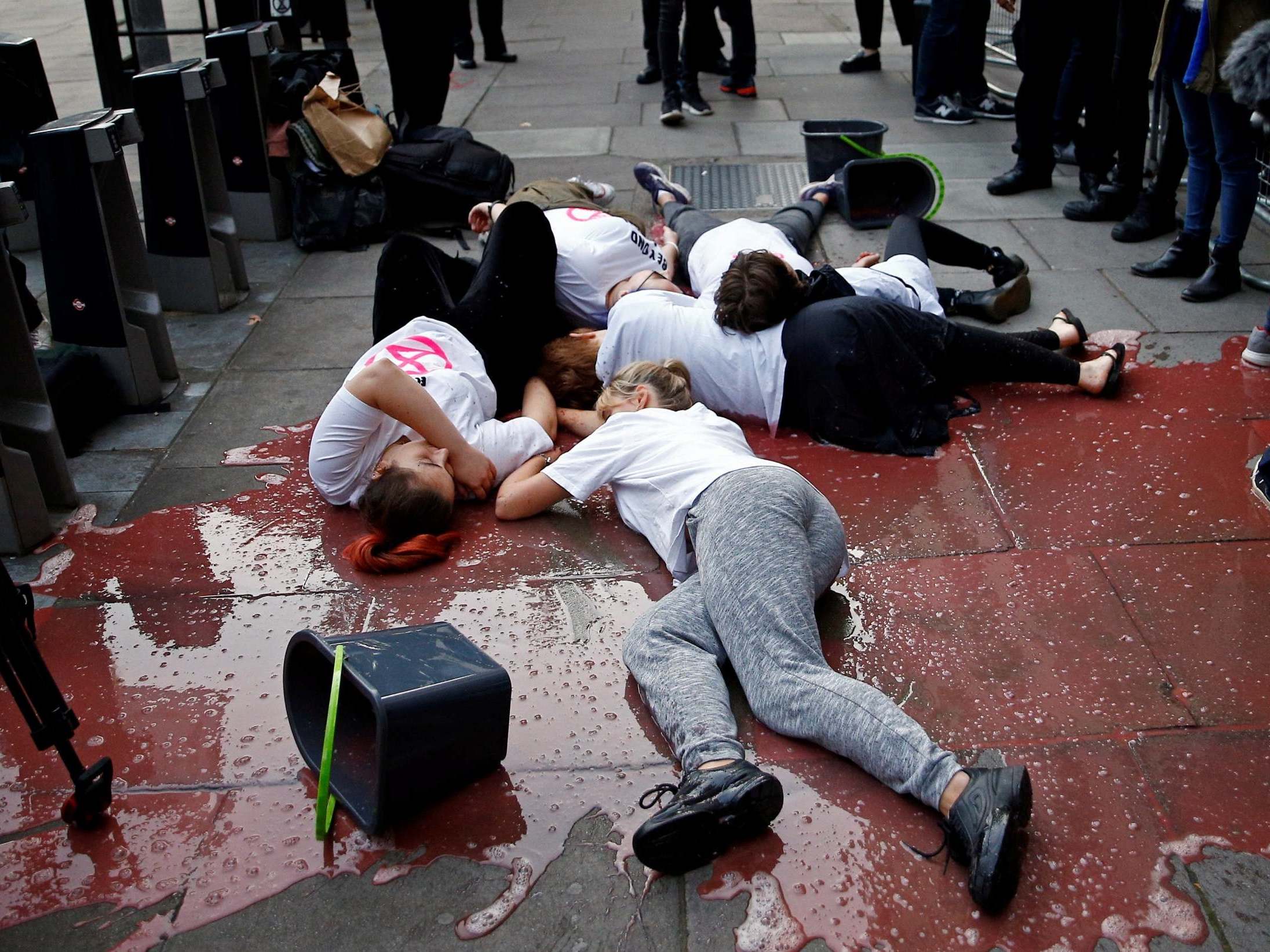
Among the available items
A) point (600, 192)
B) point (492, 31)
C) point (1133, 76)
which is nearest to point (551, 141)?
point (600, 192)

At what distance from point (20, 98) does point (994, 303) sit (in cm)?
489

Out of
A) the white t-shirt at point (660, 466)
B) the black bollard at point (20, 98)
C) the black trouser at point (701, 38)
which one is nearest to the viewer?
the white t-shirt at point (660, 466)

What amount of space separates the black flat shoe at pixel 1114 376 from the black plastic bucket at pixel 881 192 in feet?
5.78

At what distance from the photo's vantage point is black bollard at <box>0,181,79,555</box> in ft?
11.6

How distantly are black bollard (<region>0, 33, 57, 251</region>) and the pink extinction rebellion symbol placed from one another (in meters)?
2.79

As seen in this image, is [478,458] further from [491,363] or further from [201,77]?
[201,77]

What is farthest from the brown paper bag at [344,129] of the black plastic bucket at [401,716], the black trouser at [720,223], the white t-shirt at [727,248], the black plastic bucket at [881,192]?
the black plastic bucket at [401,716]

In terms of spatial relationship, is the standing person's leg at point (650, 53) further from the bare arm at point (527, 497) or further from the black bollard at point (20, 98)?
the bare arm at point (527, 497)

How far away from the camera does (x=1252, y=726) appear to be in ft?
→ 8.66

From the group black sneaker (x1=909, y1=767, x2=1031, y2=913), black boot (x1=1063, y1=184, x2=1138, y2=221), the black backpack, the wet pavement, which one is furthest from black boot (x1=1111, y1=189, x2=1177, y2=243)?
black sneaker (x1=909, y1=767, x2=1031, y2=913)

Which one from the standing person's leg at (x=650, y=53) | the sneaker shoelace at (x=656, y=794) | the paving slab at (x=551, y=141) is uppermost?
the standing person's leg at (x=650, y=53)

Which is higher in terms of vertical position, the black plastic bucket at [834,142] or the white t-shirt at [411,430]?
the black plastic bucket at [834,142]

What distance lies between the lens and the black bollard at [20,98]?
5.67 metres

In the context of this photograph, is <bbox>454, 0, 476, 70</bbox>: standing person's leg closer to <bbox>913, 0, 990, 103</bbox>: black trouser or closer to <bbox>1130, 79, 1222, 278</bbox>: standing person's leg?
<bbox>913, 0, 990, 103</bbox>: black trouser
